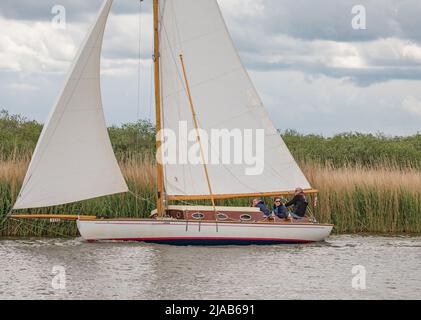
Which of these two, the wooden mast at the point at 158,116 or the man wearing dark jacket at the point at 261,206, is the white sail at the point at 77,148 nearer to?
the wooden mast at the point at 158,116

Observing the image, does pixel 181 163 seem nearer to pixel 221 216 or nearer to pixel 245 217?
pixel 221 216

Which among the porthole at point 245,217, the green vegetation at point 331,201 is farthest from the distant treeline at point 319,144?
the porthole at point 245,217

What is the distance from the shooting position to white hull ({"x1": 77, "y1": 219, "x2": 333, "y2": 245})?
1196 inches

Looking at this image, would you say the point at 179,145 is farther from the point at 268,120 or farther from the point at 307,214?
the point at 307,214

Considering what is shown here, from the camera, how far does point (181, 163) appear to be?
31.4 meters

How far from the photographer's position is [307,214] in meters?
33.8

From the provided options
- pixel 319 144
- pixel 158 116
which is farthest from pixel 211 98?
pixel 319 144

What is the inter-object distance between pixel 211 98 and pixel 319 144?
21.7 m

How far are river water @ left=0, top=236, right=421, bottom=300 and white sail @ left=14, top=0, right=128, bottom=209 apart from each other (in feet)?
5.09

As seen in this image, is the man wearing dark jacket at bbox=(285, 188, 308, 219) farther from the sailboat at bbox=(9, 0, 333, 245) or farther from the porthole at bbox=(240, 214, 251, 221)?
the porthole at bbox=(240, 214, 251, 221)

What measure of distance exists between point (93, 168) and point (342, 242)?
7.68 m

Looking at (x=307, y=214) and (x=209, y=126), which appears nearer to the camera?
(x=209, y=126)

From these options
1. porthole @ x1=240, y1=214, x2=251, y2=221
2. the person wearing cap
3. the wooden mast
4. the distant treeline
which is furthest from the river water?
the distant treeline
